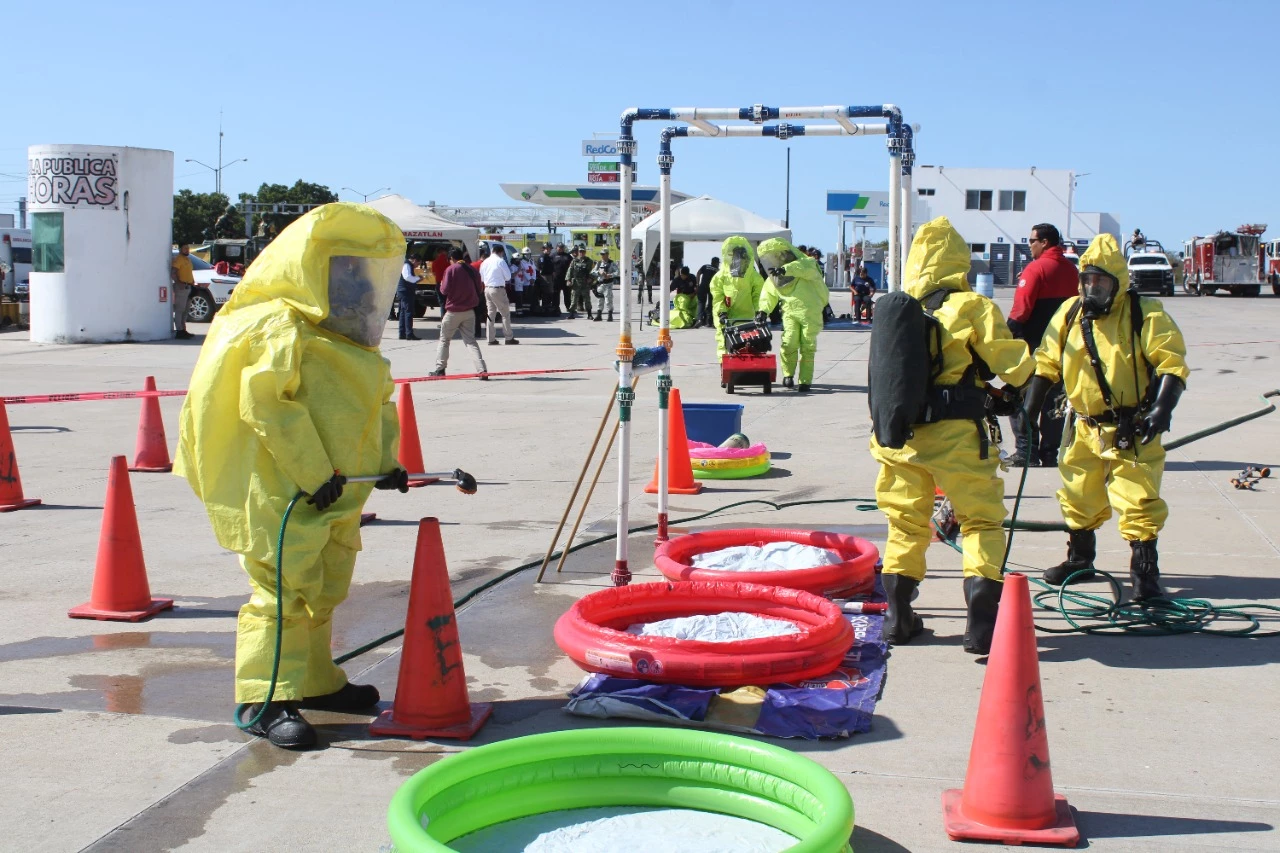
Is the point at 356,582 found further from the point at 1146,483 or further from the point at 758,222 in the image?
the point at 758,222

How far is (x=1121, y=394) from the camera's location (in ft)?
20.6

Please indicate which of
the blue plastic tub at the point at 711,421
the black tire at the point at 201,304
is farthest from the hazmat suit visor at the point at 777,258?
the black tire at the point at 201,304

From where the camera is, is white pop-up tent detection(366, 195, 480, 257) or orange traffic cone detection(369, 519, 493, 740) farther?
white pop-up tent detection(366, 195, 480, 257)

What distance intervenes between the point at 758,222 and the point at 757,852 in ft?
104

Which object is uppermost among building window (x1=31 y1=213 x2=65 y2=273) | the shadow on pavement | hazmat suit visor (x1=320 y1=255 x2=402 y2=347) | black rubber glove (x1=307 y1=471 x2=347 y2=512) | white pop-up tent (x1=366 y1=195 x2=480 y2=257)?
white pop-up tent (x1=366 y1=195 x2=480 y2=257)

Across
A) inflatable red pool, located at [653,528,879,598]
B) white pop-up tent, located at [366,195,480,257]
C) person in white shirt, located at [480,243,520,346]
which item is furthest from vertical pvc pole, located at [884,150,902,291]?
white pop-up tent, located at [366,195,480,257]

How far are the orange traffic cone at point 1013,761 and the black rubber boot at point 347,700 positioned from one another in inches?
88.5

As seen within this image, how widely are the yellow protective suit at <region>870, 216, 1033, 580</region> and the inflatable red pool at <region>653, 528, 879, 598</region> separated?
0.65 m

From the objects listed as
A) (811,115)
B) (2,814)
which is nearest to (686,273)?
(811,115)

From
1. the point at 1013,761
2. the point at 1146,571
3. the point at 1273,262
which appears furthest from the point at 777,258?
the point at 1273,262

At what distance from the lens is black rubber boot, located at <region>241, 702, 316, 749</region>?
4.48 meters

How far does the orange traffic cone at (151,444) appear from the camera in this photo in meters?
10.4

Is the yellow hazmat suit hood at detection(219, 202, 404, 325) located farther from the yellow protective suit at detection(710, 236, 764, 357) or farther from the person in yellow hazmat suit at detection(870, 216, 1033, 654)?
the yellow protective suit at detection(710, 236, 764, 357)

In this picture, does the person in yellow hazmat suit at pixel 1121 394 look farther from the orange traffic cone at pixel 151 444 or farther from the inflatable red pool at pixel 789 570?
the orange traffic cone at pixel 151 444
